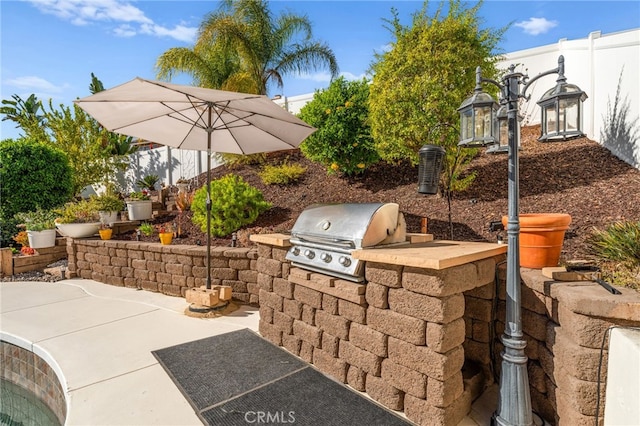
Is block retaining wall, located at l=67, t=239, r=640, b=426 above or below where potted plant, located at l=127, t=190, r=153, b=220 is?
below

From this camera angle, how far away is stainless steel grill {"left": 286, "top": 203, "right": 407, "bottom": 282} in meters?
2.31

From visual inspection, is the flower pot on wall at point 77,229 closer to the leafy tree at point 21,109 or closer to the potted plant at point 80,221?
the potted plant at point 80,221

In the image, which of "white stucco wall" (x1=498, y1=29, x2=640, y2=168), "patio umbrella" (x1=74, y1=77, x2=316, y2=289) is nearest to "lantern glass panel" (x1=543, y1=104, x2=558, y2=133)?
"patio umbrella" (x1=74, y1=77, x2=316, y2=289)

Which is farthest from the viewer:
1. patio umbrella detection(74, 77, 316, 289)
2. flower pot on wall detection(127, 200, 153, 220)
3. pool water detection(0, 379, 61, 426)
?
flower pot on wall detection(127, 200, 153, 220)

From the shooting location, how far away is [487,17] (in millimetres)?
4793

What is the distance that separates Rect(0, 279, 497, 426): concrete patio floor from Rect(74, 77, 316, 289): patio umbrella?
0.86m

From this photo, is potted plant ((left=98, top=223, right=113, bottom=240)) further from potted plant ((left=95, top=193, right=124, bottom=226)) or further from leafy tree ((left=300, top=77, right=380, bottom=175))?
leafy tree ((left=300, top=77, right=380, bottom=175))

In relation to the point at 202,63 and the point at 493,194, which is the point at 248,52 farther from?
the point at 493,194

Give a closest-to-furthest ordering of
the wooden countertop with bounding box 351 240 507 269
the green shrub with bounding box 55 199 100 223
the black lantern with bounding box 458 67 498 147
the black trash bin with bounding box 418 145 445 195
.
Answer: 1. the wooden countertop with bounding box 351 240 507 269
2. the black lantern with bounding box 458 67 498 147
3. the black trash bin with bounding box 418 145 445 195
4. the green shrub with bounding box 55 199 100 223

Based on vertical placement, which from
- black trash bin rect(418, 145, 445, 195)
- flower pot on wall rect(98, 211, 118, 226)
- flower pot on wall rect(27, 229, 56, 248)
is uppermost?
black trash bin rect(418, 145, 445, 195)

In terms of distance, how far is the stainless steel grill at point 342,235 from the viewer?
7.59 ft

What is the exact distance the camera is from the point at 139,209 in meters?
6.72

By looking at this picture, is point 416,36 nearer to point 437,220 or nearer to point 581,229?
point 437,220

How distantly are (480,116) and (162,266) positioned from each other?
4.58 meters
